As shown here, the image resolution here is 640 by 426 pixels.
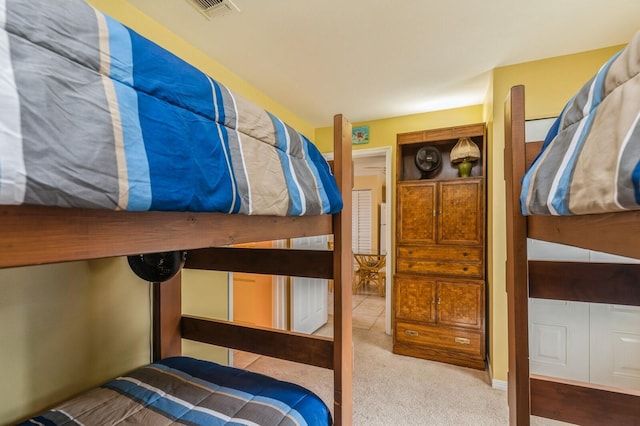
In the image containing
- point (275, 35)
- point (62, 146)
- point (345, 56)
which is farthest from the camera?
point (345, 56)

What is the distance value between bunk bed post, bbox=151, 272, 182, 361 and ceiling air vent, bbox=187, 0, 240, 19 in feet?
5.01

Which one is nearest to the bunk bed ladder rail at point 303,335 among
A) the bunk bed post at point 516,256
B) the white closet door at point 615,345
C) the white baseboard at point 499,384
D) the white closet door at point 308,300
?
the bunk bed post at point 516,256

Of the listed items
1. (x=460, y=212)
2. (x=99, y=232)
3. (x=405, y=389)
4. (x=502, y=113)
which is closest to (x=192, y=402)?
(x=99, y=232)

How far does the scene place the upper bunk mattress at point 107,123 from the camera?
0.35 metres

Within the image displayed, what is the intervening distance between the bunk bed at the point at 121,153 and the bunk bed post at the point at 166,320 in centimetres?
54

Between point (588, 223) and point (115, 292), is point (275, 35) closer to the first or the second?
point (115, 292)

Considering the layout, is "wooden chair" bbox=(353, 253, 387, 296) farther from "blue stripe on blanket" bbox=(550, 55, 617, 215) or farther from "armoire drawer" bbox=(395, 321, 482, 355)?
"blue stripe on blanket" bbox=(550, 55, 617, 215)

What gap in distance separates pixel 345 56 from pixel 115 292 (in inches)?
81.4

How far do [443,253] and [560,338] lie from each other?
1.01 m

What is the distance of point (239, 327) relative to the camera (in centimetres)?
139

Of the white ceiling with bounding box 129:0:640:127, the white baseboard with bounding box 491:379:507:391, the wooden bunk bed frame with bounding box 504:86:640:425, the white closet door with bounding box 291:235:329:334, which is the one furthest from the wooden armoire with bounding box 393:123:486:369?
the wooden bunk bed frame with bounding box 504:86:640:425

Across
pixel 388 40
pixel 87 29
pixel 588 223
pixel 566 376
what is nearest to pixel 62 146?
pixel 87 29

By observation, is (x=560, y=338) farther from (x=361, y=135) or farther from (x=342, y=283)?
(x=361, y=135)

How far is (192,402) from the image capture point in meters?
1.11
